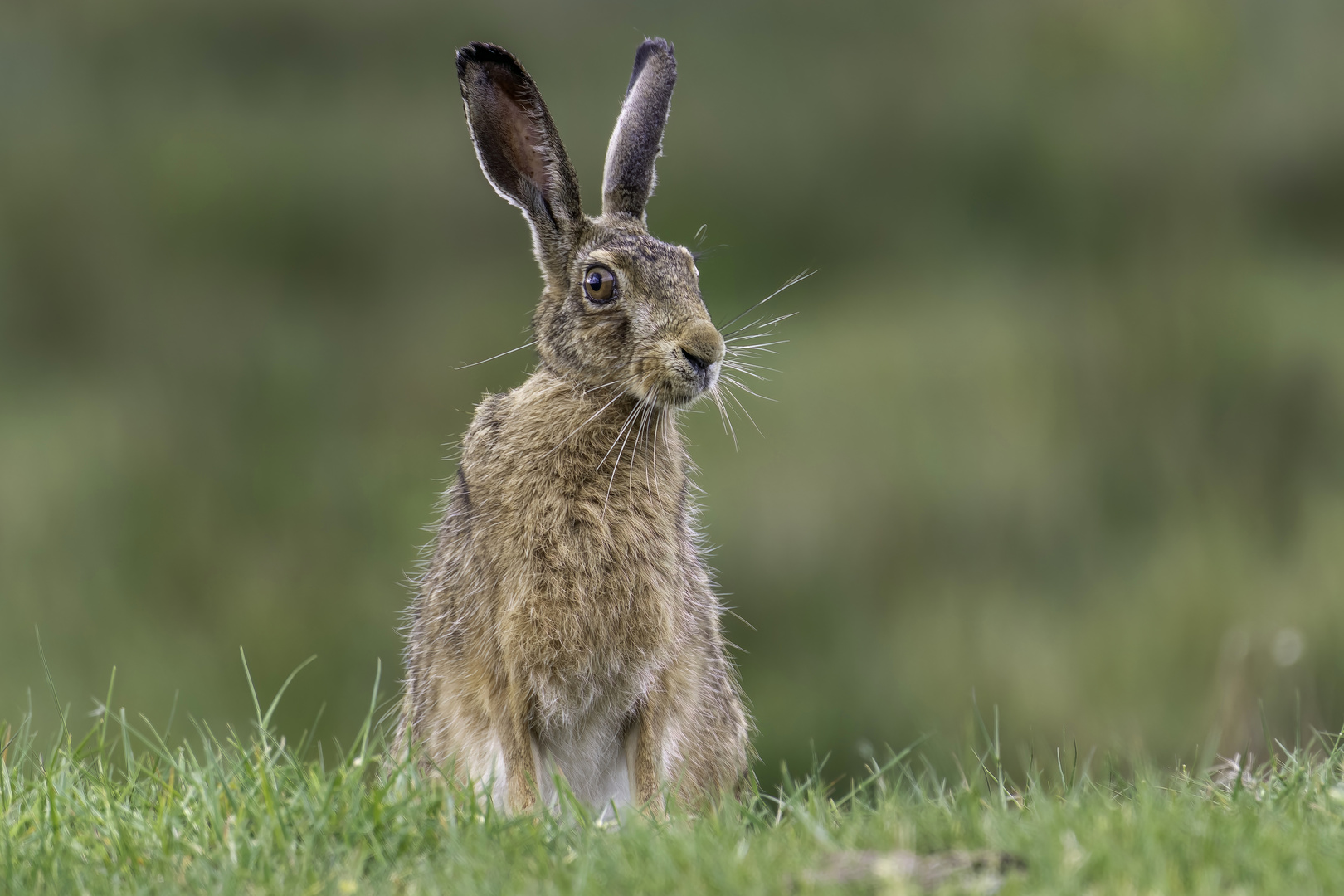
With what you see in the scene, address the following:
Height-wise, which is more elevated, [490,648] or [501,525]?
[501,525]

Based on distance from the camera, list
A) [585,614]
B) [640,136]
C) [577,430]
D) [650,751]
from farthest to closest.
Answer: [640,136] → [577,430] → [650,751] → [585,614]

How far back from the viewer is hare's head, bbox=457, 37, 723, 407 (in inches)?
201

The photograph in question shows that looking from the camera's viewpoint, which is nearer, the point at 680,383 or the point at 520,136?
the point at 680,383

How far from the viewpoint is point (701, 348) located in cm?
499

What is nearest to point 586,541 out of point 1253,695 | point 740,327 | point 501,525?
point 501,525

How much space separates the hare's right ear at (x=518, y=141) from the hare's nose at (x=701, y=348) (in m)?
0.87

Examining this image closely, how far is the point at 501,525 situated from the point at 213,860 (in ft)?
6.38

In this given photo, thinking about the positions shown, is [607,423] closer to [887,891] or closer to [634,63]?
[634,63]

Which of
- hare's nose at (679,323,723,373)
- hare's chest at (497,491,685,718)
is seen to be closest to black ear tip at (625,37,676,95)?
hare's nose at (679,323,723,373)

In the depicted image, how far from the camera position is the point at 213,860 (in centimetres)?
348

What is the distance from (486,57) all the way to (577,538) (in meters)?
2.05

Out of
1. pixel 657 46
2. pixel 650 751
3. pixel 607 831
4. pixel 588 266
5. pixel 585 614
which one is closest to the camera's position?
pixel 607 831

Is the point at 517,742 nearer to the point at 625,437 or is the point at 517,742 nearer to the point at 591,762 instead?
the point at 591,762

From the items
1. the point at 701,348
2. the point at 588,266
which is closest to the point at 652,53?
the point at 588,266
